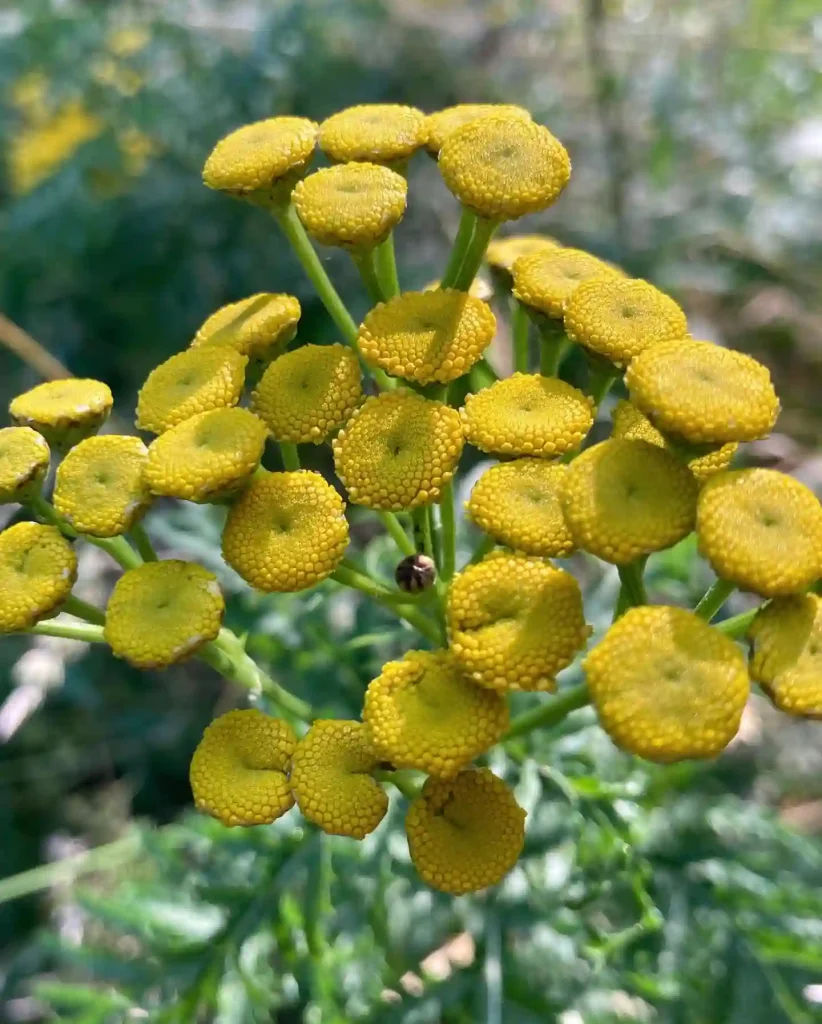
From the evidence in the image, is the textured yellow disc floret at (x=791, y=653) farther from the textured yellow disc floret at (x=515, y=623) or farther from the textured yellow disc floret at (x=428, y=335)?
the textured yellow disc floret at (x=428, y=335)

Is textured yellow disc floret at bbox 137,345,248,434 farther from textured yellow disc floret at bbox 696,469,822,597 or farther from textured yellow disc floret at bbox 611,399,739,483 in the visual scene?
textured yellow disc floret at bbox 696,469,822,597

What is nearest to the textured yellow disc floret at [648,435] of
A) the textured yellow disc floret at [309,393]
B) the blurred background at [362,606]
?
the textured yellow disc floret at [309,393]

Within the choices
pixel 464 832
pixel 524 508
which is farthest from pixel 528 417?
pixel 464 832

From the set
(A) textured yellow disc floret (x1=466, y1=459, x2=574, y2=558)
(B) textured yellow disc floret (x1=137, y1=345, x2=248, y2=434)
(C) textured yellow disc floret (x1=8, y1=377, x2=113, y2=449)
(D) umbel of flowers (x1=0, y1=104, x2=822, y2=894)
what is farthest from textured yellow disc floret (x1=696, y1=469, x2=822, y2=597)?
(C) textured yellow disc floret (x1=8, y1=377, x2=113, y2=449)

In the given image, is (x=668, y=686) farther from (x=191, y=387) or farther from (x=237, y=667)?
(x=191, y=387)

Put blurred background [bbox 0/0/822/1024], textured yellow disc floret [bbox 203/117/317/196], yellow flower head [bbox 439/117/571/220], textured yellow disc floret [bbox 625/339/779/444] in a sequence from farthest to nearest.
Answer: blurred background [bbox 0/0/822/1024] < textured yellow disc floret [bbox 203/117/317/196] < yellow flower head [bbox 439/117/571/220] < textured yellow disc floret [bbox 625/339/779/444]

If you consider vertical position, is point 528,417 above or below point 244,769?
above

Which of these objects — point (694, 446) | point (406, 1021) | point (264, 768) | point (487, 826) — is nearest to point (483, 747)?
point (487, 826)
